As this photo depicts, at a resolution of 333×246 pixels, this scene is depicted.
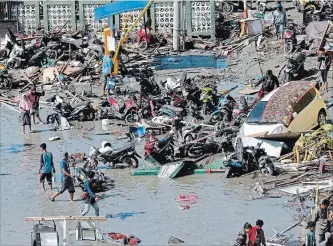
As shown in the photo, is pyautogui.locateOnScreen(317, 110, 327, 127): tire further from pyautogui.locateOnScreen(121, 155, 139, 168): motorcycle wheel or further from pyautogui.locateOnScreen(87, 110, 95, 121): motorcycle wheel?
pyautogui.locateOnScreen(87, 110, 95, 121): motorcycle wheel

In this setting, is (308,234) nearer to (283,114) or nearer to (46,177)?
(46,177)

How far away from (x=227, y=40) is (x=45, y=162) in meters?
20.6

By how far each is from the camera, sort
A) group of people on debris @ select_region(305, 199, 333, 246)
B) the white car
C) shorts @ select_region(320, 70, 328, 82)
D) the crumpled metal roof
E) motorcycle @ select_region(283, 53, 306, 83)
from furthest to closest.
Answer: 1. motorcycle @ select_region(283, 53, 306, 83)
2. shorts @ select_region(320, 70, 328, 82)
3. the crumpled metal roof
4. the white car
5. group of people on debris @ select_region(305, 199, 333, 246)

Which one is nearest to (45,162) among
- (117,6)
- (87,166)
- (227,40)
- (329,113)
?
(87,166)

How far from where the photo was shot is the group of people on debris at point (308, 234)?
2180 cm

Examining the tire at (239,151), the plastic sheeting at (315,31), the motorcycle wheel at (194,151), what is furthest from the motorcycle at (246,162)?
the plastic sheeting at (315,31)

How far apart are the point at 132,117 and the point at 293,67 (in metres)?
6.32

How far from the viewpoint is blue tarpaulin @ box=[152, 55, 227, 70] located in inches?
1740

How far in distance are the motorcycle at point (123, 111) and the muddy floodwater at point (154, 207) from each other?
156 inches

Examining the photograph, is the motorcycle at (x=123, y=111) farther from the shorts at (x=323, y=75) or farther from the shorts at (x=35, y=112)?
the shorts at (x=323, y=75)

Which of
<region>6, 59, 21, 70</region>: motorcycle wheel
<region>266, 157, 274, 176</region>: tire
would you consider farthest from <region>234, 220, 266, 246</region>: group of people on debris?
<region>6, 59, 21, 70</region>: motorcycle wheel

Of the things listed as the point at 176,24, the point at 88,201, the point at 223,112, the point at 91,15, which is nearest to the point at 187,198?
the point at 88,201

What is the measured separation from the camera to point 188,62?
4475cm

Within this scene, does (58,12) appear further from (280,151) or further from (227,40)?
(280,151)
